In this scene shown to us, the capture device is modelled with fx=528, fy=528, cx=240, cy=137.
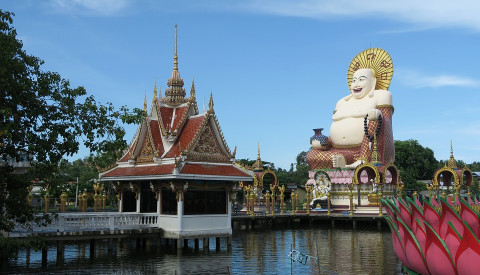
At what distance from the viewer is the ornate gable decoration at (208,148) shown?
810 inches

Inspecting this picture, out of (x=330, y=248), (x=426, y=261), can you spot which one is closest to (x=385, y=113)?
(x=330, y=248)

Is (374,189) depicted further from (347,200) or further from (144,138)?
(144,138)

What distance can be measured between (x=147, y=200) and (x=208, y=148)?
3.37 meters

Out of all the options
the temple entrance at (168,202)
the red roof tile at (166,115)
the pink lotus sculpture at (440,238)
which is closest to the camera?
the pink lotus sculpture at (440,238)

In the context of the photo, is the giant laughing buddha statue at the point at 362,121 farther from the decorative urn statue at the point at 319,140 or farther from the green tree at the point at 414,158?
the green tree at the point at 414,158

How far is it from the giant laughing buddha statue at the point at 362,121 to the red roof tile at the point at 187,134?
80.6 feet

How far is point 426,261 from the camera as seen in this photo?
373 inches

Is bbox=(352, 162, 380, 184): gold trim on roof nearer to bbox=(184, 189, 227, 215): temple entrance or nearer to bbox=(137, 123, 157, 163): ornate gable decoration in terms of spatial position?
bbox=(184, 189, 227, 215): temple entrance

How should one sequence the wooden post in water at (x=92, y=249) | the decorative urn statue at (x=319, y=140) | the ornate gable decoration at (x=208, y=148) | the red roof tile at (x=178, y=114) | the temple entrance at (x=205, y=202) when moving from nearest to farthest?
the wooden post in water at (x=92, y=249)
the temple entrance at (x=205, y=202)
the ornate gable decoration at (x=208, y=148)
the red roof tile at (x=178, y=114)
the decorative urn statue at (x=319, y=140)

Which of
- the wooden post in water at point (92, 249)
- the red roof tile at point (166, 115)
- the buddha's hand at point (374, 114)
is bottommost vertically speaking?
the wooden post in water at point (92, 249)

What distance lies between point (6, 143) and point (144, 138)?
13.5 m

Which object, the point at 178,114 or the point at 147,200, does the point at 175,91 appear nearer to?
the point at 178,114

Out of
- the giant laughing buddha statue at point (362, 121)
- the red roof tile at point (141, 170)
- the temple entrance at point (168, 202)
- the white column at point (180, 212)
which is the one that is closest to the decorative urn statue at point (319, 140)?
the giant laughing buddha statue at point (362, 121)

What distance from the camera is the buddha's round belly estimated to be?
46.3 metres
